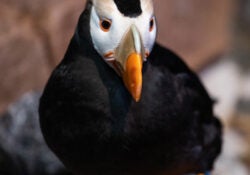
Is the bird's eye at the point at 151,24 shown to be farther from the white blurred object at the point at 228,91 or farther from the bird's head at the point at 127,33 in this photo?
the white blurred object at the point at 228,91

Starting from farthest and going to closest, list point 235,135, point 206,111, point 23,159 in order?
point 235,135 → point 23,159 → point 206,111

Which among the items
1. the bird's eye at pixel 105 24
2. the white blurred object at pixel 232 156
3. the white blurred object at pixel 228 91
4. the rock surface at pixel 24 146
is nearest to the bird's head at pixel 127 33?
the bird's eye at pixel 105 24

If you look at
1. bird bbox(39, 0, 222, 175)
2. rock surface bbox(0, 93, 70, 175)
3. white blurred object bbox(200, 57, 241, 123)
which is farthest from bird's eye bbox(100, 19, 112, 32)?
white blurred object bbox(200, 57, 241, 123)

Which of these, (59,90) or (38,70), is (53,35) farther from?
(59,90)

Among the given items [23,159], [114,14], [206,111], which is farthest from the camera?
[23,159]

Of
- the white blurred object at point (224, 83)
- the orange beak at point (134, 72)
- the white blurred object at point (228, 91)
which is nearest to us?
the orange beak at point (134, 72)

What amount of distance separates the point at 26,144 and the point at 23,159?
0.05 m

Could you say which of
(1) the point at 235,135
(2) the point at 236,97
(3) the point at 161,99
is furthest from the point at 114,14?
(2) the point at 236,97

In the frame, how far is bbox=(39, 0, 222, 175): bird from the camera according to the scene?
823 mm

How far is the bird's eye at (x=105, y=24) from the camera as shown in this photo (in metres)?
0.81

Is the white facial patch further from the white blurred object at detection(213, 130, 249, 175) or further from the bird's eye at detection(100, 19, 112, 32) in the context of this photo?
the white blurred object at detection(213, 130, 249, 175)

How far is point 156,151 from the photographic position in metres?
0.96

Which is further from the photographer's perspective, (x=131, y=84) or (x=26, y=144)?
(x=26, y=144)

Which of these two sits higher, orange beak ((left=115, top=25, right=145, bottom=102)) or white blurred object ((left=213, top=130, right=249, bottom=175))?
orange beak ((left=115, top=25, right=145, bottom=102))
